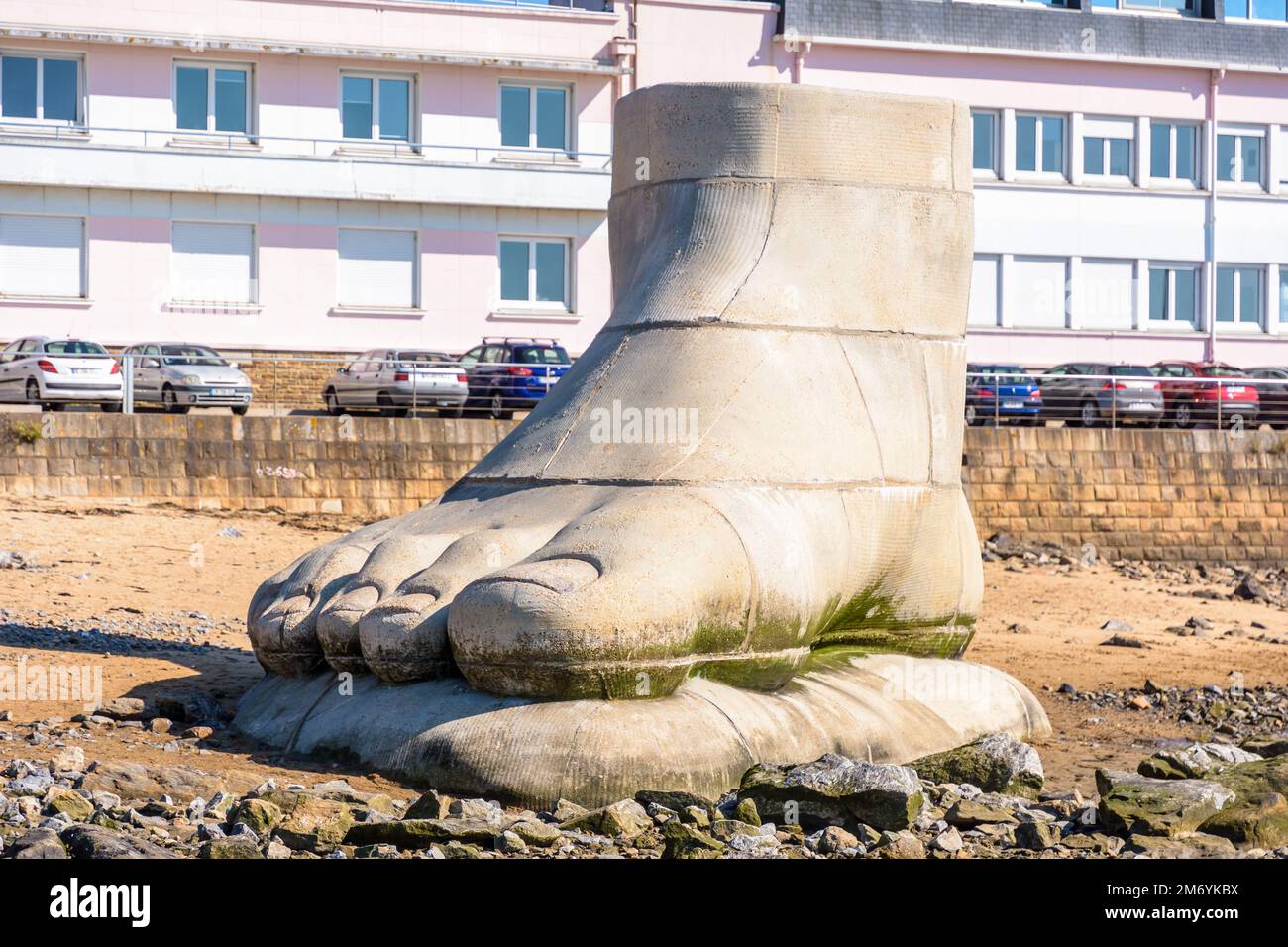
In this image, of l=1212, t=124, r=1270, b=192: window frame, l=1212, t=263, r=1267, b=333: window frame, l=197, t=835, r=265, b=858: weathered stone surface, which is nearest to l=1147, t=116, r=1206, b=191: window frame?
l=1212, t=124, r=1270, b=192: window frame

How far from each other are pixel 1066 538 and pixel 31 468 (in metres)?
14.9

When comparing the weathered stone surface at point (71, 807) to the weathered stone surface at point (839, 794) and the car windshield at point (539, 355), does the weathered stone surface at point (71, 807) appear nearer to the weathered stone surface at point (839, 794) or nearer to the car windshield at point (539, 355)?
the weathered stone surface at point (839, 794)

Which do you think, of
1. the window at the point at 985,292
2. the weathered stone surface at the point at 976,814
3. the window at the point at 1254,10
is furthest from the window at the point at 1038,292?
the weathered stone surface at the point at 976,814

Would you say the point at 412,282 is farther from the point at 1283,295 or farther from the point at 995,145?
→ the point at 1283,295

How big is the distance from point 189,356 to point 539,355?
580 centimetres

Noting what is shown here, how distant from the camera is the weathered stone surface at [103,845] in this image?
7.64 metres

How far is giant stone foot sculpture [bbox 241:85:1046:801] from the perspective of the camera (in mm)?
9758

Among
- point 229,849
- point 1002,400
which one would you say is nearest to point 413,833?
point 229,849

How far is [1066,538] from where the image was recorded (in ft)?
92.3

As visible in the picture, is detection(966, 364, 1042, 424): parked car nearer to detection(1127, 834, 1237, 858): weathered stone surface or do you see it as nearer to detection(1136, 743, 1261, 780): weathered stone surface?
detection(1136, 743, 1261, 780): weathered stone surface

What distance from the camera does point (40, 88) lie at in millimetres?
34844

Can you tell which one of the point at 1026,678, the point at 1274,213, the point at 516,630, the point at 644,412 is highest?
the point at 1274,213
